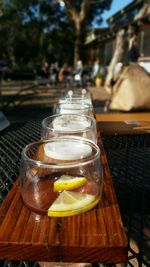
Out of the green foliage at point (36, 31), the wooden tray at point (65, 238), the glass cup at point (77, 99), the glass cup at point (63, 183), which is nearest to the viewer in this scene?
the wooden tray at point (65, 238)

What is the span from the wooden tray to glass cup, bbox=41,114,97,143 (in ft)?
1.25

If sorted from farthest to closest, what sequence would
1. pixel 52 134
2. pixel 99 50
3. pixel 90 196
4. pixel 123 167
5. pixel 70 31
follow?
pixel 70 31 < pixel 99 50 < pixel 123 167 < pixel 52 134 < pixel 90 196

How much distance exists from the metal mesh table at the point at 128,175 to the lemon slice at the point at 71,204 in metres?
0.14

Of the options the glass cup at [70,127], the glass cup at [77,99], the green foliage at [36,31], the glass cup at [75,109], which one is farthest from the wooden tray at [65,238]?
the green foliage at [36,31]

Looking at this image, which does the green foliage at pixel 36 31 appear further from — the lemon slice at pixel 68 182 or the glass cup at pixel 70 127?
the lemon slice at pixel 68 182

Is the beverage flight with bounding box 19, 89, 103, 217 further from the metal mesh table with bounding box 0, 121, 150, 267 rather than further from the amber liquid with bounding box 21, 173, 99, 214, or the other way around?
the metal mesh table with bounding box 0, 121, 150, 267

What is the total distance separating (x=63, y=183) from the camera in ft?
2.72

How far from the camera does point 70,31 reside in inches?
1256

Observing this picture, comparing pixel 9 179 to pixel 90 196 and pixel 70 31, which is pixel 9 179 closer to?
pixel 90 196

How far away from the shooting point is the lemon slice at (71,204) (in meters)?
0.75

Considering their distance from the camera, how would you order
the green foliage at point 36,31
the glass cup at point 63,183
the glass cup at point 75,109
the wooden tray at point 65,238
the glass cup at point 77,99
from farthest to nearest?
the green foliage at point 36,31 < the glass cup at point 77,99 < the glass cup at point 75,109 < the glass cup at point 63,183 < the wooden tray at point 65,238

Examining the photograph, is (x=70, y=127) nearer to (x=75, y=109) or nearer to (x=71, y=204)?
(x=75, y=109)

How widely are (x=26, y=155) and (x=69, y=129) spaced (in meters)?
0.34

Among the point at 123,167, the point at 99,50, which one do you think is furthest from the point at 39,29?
the point at 123,167
